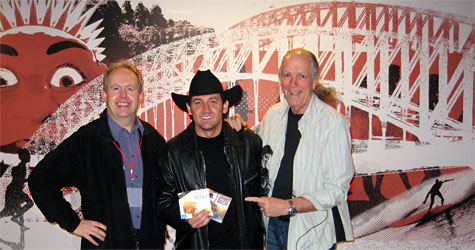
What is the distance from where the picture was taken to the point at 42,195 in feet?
6.91

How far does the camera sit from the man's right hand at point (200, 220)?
1.98m

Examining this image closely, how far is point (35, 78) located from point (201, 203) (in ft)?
9.82

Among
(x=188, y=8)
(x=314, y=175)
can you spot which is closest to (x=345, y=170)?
(x=314, y=175)

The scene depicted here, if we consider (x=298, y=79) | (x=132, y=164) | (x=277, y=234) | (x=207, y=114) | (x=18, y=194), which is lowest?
(x=277, y=234)

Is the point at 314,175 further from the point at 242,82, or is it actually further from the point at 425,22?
the point at 425,22

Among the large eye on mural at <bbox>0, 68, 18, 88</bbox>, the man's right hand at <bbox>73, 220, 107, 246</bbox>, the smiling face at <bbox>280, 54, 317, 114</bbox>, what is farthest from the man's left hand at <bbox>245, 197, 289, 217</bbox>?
the large eye on mural at <bbox>0, 68, 18, 88</bbox>

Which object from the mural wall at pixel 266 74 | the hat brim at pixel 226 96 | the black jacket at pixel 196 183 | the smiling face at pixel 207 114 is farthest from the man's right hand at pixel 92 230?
the mural wall at pixel 266 74

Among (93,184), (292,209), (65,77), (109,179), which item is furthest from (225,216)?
(65,77)

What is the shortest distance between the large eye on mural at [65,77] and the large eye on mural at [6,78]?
1.61 feet

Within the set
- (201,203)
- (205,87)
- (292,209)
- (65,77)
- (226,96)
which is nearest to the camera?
(201,203)

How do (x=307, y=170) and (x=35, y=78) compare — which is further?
(x=35, y=78)

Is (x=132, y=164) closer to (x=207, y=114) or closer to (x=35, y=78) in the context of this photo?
(x=207, y=114)

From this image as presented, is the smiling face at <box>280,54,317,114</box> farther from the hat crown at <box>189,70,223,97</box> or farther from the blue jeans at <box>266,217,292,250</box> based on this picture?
the blue jeans at <box>266,217,292,250</box>

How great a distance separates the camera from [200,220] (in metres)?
1.99
